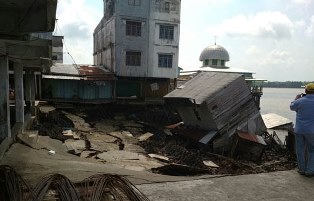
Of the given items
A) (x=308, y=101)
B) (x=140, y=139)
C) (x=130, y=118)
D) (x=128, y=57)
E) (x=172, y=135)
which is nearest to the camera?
(x=308, y=101)

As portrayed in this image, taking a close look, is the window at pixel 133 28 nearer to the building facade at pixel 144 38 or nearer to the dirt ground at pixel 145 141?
the building facade at pixel 144 38

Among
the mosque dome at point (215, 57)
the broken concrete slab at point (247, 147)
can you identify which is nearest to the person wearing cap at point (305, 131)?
the broken concrete slab at point (247, 147)

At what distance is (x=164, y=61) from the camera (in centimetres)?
3306

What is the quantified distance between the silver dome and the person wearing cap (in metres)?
52.4

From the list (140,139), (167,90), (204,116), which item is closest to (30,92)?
(140,139)

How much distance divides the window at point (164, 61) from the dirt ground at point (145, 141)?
14.1ft

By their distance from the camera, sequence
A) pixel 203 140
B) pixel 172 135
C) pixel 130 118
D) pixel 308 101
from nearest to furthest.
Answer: pixel 308 101 < pixel 203 140 < pixel 172 135 < pixel 130 118

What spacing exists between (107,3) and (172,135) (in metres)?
19.5

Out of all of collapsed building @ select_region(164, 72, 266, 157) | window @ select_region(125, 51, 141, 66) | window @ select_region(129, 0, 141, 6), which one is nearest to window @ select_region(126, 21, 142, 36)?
window @ select_region(129, 0, 141, 6)

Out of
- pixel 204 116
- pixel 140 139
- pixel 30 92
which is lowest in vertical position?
pixel 140 139

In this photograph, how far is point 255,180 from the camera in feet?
18.9

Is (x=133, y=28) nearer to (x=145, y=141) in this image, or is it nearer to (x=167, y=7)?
(x=167, y=7)

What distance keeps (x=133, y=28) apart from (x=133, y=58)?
2925 millimetres

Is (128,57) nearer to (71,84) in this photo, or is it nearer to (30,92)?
(71,84)
